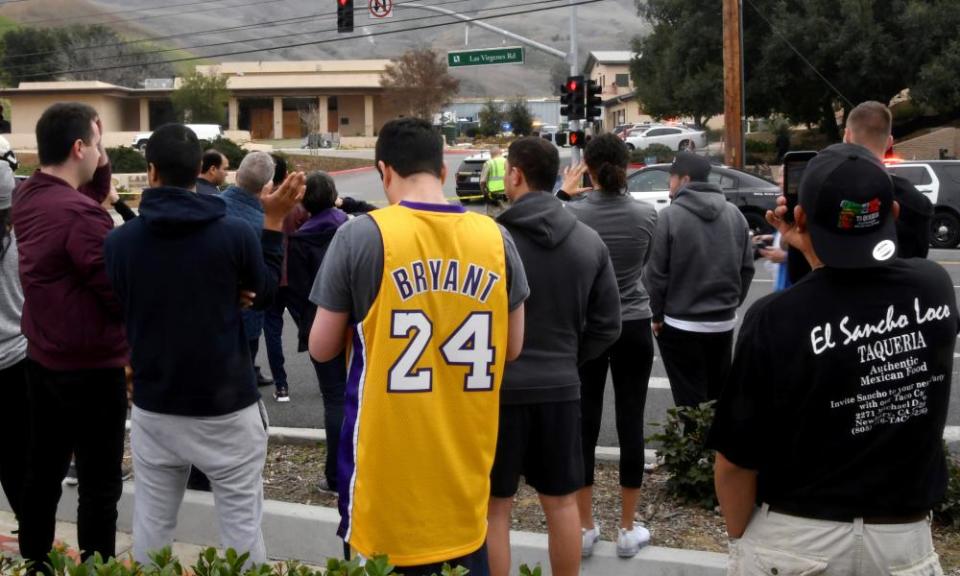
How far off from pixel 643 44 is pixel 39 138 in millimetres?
46860

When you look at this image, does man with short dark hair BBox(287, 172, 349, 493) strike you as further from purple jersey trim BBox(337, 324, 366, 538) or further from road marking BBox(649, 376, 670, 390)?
road marking BBox(649, 376, 670, 390)

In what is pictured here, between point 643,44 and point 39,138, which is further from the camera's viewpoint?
point 643,44

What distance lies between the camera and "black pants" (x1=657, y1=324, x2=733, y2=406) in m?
5.93

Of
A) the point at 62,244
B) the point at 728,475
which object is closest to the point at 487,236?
the point at 728,475

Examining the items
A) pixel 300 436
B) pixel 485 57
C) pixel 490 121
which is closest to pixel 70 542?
pixel 300 436

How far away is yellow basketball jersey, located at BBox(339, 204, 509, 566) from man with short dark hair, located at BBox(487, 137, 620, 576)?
56 cm

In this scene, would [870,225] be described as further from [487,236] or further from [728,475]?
[487,236]

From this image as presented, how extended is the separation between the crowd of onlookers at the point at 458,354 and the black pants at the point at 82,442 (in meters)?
0.01

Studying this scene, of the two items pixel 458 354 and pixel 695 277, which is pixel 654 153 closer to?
pixel 695 277

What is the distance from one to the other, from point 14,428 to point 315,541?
Result: 145 centimetres

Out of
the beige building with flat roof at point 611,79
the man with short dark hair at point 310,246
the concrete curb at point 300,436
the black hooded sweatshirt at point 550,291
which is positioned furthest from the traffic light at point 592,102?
the beige building with flat roof at point 611,79

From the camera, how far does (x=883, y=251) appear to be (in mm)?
2598

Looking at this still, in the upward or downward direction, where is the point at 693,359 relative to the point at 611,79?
downward

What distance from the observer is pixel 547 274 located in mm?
4098
